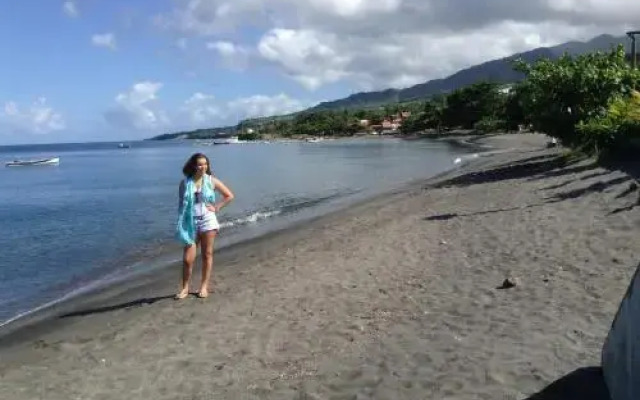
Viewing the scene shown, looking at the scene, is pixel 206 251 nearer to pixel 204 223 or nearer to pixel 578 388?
pixel 204 223

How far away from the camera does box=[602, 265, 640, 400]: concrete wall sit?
3.93 meters

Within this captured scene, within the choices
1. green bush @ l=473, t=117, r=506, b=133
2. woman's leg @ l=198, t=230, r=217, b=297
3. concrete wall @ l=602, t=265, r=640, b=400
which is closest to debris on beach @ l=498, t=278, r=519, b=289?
concrete wall @ l=602, t=265, r=640, b=400

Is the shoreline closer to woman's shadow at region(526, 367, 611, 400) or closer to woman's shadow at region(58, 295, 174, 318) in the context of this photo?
woman's shadow at region(58, 295, 174, 318)

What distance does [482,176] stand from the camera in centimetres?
2598

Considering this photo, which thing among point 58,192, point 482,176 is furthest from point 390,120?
point 482,176

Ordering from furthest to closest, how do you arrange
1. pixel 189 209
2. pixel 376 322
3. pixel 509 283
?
1. pixel 189 209
2. pixel 509 283
3. pixel 376 322

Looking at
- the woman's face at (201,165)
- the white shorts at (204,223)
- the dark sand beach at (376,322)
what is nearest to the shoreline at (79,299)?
the dark sand beach at (376,322)

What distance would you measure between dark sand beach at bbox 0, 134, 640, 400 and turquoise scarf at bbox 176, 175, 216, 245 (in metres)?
1.03

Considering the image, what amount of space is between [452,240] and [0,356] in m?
7.51

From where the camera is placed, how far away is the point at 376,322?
7.52 m

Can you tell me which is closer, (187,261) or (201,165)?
(201,165)

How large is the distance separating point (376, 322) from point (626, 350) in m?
3.61

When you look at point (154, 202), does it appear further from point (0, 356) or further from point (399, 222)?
point (0, 356)

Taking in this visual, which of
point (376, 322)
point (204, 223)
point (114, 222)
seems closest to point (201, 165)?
point (204, 223)
